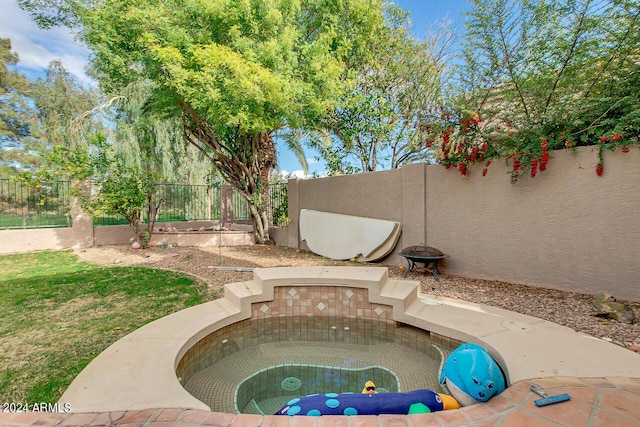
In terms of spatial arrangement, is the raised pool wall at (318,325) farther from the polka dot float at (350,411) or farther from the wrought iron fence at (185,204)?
the wrought iron fence at (185,204)

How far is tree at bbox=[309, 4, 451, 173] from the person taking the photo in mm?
9812

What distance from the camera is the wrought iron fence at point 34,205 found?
848cm

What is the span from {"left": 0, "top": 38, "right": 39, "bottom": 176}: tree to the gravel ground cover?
1211 cm

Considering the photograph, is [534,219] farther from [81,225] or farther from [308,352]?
[81,225]

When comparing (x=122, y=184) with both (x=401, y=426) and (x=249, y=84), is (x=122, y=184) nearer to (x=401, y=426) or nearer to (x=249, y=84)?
(x=249, y=84)

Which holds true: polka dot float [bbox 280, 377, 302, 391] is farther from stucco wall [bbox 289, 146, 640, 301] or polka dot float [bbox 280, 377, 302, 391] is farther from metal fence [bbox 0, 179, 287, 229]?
metal fence [bbox 0, 179, 287, 229]

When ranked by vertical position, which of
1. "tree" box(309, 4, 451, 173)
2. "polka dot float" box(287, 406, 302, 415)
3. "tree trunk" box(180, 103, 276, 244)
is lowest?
"polka dot float" box(287, 406, 302, 415)

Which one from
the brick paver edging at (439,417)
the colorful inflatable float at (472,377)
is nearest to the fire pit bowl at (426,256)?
the colorful inflatable float at (472,377)

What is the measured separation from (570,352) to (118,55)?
32.2 ft

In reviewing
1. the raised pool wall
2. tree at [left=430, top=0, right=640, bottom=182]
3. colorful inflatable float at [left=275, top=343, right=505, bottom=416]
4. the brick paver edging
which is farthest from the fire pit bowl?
the brick paver edging

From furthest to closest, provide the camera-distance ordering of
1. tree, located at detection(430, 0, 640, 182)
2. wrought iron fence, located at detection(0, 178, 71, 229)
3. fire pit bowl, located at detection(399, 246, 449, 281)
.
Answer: wrought iron fence, located at detection(0, 178, 71, 229)
fire pit bowl, located at detection(399, 246, 449, 281)
tree, located at detection(430, 0, 640, 182)

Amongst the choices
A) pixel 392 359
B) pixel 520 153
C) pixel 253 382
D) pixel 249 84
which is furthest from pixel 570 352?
pixel 249 84

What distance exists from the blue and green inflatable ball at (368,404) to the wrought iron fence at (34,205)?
33.5 ft

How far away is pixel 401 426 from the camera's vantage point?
1702mm
